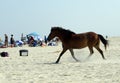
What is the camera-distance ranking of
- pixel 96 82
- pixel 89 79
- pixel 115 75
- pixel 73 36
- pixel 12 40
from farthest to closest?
pixel 12 40 → pixel 73 36 → pixel 115 75 → pixel 89 79 → pixel 96 82

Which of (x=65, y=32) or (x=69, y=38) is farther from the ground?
(x=65, y=32)

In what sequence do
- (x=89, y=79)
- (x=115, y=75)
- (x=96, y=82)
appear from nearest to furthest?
(x=96, y=82) < (x=89, y=79) < (x=115, y=75)

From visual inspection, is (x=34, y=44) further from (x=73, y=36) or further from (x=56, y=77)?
(x=56, y=77)

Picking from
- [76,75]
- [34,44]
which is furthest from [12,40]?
[76,75]

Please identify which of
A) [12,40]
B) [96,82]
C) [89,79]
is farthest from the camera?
[12,40]

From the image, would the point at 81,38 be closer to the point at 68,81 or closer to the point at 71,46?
the point at 71,46

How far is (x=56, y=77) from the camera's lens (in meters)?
11.9

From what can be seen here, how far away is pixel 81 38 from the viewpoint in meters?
19.1

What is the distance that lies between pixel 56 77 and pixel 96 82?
5.42 feet

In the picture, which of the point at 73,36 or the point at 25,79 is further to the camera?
the point at 73,36

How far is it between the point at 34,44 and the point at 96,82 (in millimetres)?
30686

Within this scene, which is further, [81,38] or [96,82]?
[81,38]

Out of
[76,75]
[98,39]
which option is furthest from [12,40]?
[76,75]

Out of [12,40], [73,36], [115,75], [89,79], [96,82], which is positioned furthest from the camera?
[12,40]
